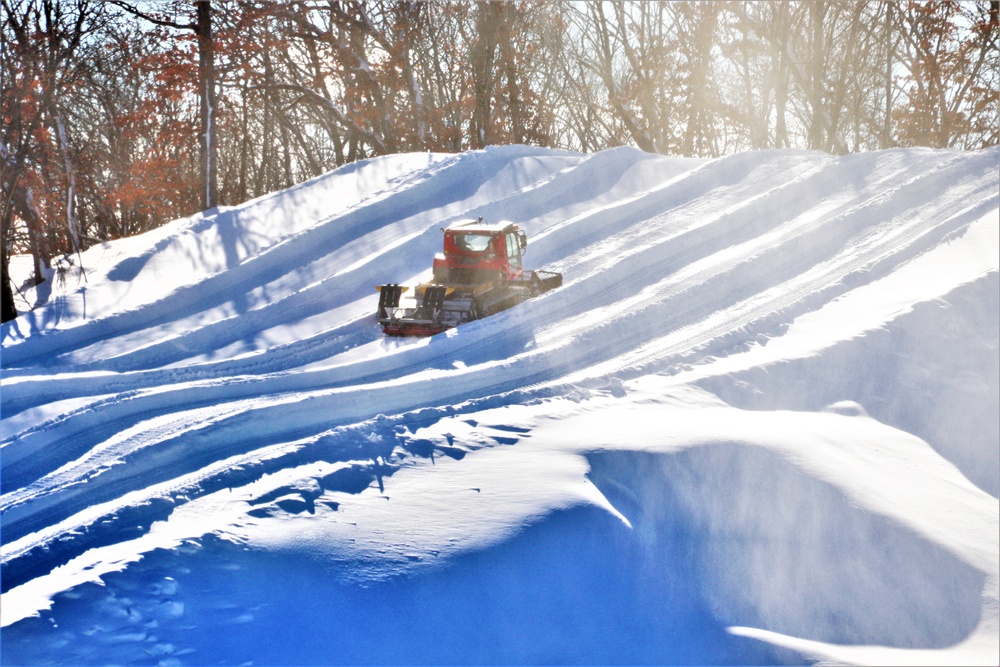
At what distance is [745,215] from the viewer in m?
10.5

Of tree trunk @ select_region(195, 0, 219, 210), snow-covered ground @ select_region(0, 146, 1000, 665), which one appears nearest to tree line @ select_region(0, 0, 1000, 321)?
tree trunk @ select_region(195, 0, 219, 210)

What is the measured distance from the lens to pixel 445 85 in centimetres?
2055

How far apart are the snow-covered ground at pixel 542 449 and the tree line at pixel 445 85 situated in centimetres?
516

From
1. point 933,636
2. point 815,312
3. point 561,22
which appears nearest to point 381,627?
point 933,636

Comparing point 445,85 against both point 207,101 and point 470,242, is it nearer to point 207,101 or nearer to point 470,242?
point 207,101

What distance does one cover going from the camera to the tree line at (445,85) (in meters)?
14.4

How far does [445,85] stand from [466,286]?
13264 millimetres

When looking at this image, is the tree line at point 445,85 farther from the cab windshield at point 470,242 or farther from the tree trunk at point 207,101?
the cab windshield at point 470,242

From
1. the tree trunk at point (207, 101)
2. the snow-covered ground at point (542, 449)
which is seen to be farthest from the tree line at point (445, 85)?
the snow-covered ground at point (542, 449)

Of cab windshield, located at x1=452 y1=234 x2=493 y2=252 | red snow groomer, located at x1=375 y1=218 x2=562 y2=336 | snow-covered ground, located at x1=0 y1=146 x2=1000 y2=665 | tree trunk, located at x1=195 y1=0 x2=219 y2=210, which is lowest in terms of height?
snow-covered ground, located at x1=0 y1=146 x2=1000 y2=665

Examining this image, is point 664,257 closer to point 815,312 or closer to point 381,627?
point 815,312

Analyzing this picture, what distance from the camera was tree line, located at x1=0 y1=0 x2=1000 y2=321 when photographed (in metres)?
14.4

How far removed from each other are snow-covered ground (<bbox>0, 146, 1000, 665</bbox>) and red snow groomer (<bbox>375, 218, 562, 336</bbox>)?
0.26 metres

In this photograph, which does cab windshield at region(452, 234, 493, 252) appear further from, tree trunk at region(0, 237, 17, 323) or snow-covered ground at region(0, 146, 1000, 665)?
tree trunk at region(0, 237, 17, 323)
